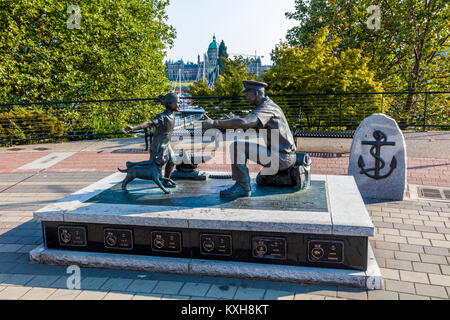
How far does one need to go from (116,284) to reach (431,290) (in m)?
3.63

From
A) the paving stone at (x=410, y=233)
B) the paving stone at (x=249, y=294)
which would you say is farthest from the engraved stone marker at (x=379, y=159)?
the paving stone at (x=249, y=294)

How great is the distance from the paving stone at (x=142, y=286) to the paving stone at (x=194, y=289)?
382mm

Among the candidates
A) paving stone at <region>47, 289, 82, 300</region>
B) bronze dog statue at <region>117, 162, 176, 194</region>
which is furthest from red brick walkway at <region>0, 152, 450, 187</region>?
paving stone at <region>47, 289, 82, 300</region>

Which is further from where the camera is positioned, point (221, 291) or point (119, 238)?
point (119, 238)

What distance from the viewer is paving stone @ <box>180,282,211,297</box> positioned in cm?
446

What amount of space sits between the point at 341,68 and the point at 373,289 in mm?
11362

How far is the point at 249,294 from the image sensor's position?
4402 mm

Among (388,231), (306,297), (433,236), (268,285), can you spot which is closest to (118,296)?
(268,285)

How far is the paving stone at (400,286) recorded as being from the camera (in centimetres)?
441

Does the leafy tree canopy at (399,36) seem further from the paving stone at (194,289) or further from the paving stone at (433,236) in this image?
the paving stone at (194,289)

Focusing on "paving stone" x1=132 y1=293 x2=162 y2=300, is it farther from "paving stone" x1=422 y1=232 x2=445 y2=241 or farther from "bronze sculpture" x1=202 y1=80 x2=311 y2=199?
"paving stone" x1=422 y1=232 x2=445 y2=241

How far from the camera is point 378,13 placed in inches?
800

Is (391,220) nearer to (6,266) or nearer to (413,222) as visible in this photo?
(413,222)
